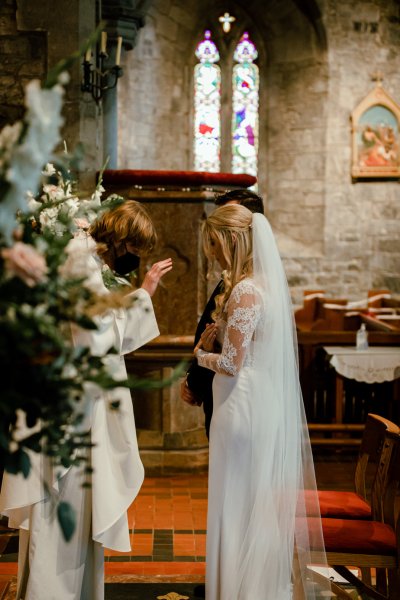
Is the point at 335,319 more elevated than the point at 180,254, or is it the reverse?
the point at 180,254

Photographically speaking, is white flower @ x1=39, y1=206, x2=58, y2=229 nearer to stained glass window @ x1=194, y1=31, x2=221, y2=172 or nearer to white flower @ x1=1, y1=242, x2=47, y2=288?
white flower @ x1=1, y1=242, x2=47, y2=288

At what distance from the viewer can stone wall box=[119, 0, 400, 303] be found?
15109 mm

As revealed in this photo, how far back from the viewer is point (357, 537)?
348 cm

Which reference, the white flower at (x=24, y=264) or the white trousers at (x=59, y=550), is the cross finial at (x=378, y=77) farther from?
the white flower at (x=24, y=264)

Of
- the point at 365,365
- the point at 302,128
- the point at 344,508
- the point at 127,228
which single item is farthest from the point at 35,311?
the point at 302,128

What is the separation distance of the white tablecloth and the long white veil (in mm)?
3720

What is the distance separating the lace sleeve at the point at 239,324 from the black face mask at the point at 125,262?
1.28 feet

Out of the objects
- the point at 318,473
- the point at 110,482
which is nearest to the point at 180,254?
the point at 318,473

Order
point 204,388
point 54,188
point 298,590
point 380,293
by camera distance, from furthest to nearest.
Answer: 1. point 380,293
2. point 204,388
3. point 54,188
4. point 298,590

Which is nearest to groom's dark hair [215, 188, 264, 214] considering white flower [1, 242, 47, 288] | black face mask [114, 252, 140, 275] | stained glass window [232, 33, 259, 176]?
black face mask [114, 252, 140, 275]

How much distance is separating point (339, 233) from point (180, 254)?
9364 millimetres

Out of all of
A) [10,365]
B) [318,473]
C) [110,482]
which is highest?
[10,365]

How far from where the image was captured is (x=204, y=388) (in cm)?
414

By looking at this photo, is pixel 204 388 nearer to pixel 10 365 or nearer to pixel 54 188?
pixel 54 188
